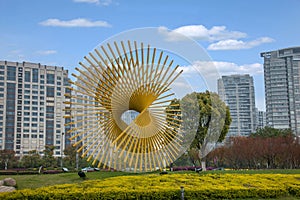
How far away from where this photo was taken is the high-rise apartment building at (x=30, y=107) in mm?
51312

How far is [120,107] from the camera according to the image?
10.8 m

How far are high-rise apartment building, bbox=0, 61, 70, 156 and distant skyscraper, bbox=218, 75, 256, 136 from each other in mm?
41615

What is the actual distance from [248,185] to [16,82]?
154 feet

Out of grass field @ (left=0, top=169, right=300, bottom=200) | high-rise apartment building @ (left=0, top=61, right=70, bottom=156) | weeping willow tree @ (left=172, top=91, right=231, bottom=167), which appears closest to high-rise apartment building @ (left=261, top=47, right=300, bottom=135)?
high-rise apartment building @ (left=0, top=61, right=70, bottom=156)

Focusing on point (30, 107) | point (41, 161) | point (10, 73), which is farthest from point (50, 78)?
point (41, 161)

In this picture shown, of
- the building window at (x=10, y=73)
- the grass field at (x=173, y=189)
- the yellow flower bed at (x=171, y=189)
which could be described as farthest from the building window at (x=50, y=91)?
the yellow flower bed at (x=171, y=189)

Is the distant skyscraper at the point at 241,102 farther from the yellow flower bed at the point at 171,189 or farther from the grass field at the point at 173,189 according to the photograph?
the yellow flower bed at the point at 171,189

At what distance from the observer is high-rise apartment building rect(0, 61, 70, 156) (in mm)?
51312

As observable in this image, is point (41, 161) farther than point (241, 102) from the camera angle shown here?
No

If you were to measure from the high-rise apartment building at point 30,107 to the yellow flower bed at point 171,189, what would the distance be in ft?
135

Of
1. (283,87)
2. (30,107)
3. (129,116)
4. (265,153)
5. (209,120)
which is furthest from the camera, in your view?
(283,87)

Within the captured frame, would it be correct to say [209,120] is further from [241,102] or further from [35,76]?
[241,102]

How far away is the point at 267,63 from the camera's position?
239ft

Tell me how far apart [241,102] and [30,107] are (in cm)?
4962
